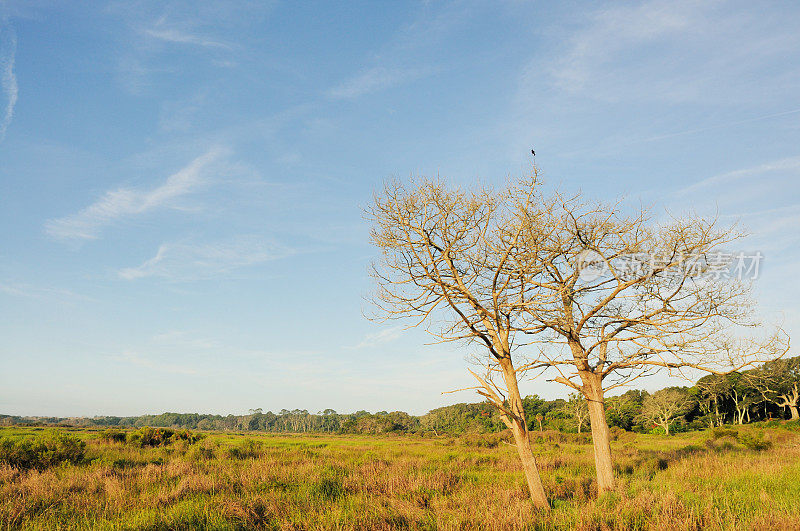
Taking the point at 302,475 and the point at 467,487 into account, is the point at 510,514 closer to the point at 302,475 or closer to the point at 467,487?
the point at 467,487

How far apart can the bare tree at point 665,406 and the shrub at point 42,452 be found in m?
66.6

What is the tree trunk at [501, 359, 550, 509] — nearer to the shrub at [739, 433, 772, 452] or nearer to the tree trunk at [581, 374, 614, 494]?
the tree trunk at [581, 374, 614, 494]

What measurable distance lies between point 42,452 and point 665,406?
7244cm

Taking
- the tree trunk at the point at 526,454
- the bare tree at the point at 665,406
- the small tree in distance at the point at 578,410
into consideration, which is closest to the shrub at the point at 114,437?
the tree trunk at the point at 526,454

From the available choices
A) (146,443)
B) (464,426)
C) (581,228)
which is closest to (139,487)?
(581,228)

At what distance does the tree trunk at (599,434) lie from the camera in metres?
11.8

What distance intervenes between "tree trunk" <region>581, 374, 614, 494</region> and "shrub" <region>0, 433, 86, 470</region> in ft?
62.1

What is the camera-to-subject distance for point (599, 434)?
12.2m

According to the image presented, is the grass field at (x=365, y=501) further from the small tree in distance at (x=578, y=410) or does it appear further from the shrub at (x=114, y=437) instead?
the small tree in distance at (x=578, y=410)

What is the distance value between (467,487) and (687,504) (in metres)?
5.83

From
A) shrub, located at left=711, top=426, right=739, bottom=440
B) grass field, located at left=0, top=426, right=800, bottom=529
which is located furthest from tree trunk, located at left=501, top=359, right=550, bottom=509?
shrub, located at left=711, top=426, right=739, bottom=440

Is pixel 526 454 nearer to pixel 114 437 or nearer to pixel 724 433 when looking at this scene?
pixel 114 437

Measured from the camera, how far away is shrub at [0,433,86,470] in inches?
615

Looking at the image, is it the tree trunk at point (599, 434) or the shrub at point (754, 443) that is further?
the shrub at point (754, 443)
